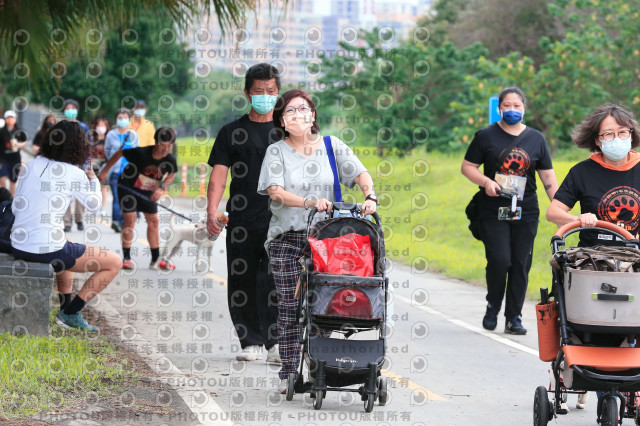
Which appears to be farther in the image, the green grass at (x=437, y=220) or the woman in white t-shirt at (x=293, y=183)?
the green grass at (x=437, y=220)

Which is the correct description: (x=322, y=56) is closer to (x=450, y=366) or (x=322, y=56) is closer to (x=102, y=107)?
(x=102, y=107)

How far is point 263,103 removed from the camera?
7.97 meters

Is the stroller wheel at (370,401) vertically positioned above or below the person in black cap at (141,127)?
below

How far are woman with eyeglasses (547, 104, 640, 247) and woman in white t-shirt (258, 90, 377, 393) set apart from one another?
4.18 feet

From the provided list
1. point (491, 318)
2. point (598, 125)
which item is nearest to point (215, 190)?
point (598, 125)

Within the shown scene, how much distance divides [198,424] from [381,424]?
1.10m

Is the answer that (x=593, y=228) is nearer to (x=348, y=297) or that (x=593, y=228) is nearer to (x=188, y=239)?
(x=348, y=297)

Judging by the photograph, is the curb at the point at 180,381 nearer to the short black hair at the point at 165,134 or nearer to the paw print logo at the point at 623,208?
the paw print logo at the point at 623,208

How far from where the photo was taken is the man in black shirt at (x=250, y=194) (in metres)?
8.06

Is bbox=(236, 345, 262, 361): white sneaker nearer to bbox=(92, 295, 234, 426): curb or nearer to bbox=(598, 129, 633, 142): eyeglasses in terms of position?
bbox=(92, 295, 234, 426): curb

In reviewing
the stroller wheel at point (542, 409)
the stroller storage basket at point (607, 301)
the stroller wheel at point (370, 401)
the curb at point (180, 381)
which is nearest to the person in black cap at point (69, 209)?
the curb at point (180, 381)

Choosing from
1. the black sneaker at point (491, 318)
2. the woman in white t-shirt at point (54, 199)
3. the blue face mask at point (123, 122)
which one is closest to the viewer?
the woman in white t-shirt at point (54, 199)

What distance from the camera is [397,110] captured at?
1281 inches

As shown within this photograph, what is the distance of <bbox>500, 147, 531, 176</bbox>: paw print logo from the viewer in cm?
980
